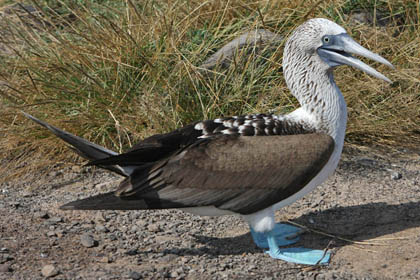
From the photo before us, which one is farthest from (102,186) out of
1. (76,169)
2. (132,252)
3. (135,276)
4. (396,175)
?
(396,175)

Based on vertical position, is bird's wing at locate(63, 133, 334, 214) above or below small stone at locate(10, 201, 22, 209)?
above

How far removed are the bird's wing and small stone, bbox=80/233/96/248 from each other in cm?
44

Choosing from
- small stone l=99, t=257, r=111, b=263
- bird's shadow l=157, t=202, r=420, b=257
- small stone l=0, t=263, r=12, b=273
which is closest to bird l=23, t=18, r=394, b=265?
bird's shadow l=157, t=202, r=420, b=257

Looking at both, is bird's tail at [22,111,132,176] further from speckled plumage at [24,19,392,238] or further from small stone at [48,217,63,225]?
small stone at [48,217,63,225]

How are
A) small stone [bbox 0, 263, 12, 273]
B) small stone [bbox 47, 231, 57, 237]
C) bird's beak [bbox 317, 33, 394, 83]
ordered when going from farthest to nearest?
1. small stone [bbox 47, 231, 57, 237]
2. bird's beak [bbox 317, 33, 394, 83]
3. small stone [bbox 0, 263, 12, 273]

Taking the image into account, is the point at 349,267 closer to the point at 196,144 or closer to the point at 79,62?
the point at 196,144

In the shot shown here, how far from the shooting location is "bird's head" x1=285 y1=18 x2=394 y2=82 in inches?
161

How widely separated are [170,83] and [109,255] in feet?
7.14

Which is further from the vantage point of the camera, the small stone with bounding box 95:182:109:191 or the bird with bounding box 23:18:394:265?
the small stone with bounding box 95:182:109:191

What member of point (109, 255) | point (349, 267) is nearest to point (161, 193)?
point (109, 255)

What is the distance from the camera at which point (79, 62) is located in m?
6.12

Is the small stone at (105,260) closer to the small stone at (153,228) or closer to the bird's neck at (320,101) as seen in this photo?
the small stone at (153,228)

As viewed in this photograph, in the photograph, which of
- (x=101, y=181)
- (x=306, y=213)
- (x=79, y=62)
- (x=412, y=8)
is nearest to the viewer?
(x=306, y=213)

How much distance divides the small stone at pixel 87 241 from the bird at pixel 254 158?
44 cm
